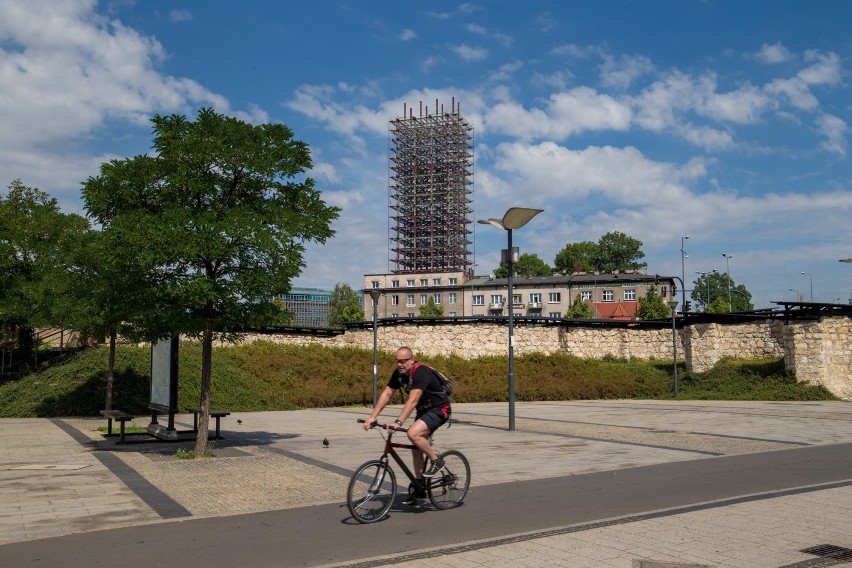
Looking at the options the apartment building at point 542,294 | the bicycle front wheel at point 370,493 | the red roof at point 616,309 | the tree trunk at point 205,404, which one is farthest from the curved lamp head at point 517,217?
the apartment building at point 542,294

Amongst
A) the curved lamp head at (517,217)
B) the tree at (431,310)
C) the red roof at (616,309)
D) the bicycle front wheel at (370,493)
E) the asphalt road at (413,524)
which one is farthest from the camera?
Answer: the tree at (431,310)

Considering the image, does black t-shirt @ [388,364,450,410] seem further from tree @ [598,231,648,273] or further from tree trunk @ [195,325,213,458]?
tree @ [598,231,648,273]

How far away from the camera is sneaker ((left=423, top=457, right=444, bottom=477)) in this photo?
782 cm

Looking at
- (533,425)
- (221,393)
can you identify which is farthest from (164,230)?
(221,393)

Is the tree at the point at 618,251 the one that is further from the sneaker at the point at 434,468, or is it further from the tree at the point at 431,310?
the sneaker at the point at 434,468

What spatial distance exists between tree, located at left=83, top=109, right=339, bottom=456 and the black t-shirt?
4809 millimetres

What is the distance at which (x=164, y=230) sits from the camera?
1131 centimetres

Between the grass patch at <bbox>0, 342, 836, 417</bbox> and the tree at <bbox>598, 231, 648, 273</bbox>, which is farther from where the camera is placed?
the tree at <bbox>598, 231, 648, 273</bbox>

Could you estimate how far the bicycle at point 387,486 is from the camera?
7.25 meters

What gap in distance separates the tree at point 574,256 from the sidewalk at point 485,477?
10287cm

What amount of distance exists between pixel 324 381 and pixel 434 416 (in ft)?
72.6

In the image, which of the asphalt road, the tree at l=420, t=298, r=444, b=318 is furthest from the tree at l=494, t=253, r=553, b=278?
the asphalt road

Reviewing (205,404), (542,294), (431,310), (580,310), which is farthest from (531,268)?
(205,404)

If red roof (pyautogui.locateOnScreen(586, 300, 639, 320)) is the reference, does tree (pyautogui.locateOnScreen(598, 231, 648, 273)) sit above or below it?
above
